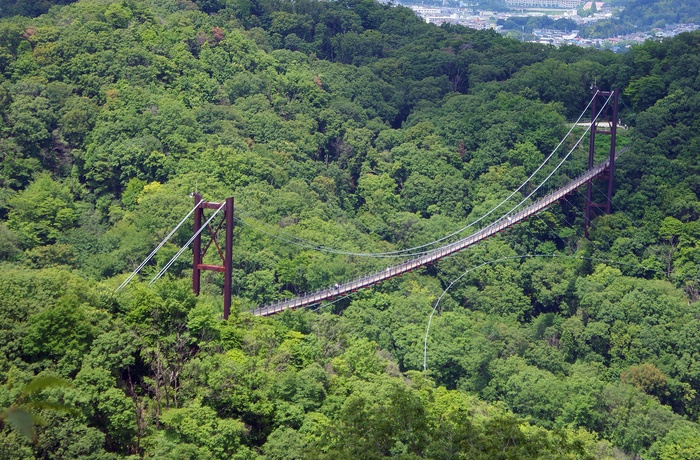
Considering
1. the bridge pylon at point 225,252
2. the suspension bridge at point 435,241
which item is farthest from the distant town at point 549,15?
the bridge pylon at point 225,252

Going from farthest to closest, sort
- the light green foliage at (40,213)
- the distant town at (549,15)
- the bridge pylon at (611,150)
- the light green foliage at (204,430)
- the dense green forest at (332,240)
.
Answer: the distant town at (549,15)
the bridge pylon at (611,150)
the light green foliage at (40,213)
the dense green forest at (332,240)
the light green foliage at (204,430)

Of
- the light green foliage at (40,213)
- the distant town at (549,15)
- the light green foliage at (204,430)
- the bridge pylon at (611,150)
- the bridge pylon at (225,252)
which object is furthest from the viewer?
the distant town at (549,15)

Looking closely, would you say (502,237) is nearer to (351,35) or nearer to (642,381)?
(642,381)

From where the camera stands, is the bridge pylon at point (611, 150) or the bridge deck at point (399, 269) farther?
the bridge pylon at point (611, 150)

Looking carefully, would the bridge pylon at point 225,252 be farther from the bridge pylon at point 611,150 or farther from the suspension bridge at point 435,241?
the bridge pylon at point 611,150

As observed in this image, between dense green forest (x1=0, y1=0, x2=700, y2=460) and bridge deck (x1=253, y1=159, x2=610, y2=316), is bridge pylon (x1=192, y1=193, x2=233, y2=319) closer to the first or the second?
dense green forest (x1=0, y1=0, x2=700, y2=460)

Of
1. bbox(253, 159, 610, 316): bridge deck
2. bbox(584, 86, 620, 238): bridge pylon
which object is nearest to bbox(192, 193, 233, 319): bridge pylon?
bbox(253, 159, 610, 316): bridge deck

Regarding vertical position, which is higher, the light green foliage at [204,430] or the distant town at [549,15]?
the distant town at [549,15]

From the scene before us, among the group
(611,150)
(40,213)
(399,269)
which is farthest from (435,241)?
(40,213)
